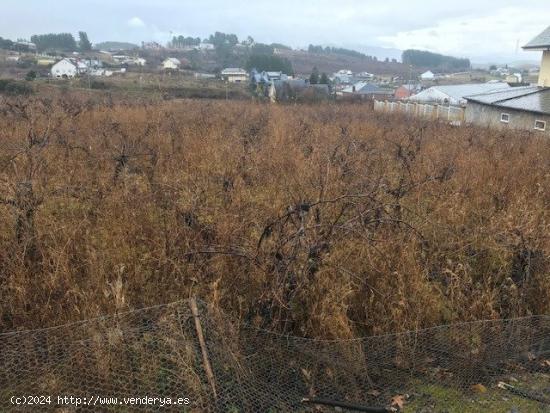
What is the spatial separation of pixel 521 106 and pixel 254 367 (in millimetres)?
19014

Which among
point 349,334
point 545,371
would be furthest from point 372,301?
point 545,371

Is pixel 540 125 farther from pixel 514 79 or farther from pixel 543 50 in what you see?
pixel 514 79

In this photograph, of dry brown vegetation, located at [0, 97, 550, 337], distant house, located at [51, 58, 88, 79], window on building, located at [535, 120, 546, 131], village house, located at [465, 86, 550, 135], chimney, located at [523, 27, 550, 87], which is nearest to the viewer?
dry brown vegetation, located at [0, 97, 550, 337]

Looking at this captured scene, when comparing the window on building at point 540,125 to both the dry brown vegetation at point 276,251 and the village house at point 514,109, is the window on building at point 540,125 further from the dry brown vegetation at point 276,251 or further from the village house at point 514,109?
the dry brown vegetation at point 276,251

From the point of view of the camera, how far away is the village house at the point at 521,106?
55.3ft

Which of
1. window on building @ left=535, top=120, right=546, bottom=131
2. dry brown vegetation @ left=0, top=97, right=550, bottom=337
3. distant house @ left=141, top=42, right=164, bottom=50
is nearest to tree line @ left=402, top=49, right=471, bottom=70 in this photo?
distant house @ left=141, top=42, right=164, bottom=50

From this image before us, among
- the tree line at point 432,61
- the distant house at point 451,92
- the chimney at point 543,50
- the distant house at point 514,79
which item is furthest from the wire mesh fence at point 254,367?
the tree line at point 432,61

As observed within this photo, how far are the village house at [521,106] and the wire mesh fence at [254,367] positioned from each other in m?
14.8

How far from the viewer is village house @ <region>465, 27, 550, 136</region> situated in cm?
1684

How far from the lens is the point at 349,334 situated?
3.07m

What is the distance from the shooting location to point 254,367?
2.82 meters

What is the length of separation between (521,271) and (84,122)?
11.3 meters

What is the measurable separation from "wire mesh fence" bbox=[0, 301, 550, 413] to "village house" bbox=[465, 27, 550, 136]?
14.8 metres

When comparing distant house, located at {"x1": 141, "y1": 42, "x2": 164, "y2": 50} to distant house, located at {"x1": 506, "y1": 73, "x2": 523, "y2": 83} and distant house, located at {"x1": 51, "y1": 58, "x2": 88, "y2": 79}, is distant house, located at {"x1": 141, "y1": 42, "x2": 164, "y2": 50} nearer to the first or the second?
distant house, located at {"x1": 51, "y1": 58, "x2": 88, "y2": 79}
